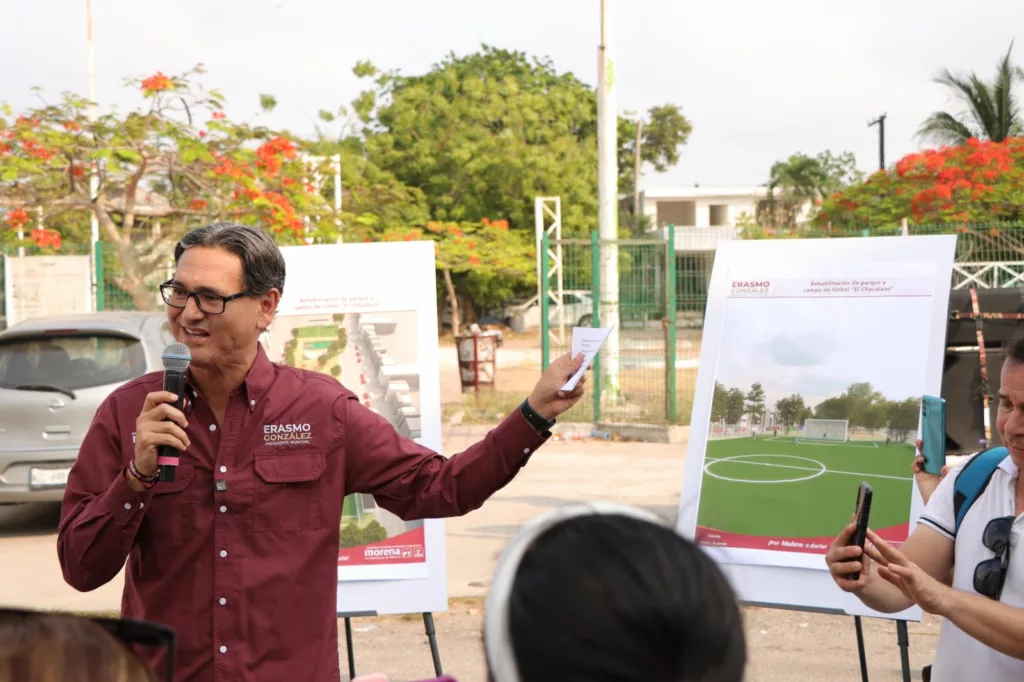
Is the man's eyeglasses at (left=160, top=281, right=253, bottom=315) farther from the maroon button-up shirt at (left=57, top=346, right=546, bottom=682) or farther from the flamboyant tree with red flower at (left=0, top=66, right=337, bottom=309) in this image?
the flamboyant tree with red flower at (left=0, top=66, right=337, bottom=309)

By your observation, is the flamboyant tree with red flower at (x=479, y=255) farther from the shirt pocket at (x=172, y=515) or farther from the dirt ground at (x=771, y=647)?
the shirt pocket at (x=172, y=515)

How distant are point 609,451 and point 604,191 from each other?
372cm

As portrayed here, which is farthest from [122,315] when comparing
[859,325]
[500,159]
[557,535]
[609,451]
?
[500,159]

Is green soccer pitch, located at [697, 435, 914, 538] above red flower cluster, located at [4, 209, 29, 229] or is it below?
below

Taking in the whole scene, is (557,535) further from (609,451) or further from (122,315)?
(609,451)

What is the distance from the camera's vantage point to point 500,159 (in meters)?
33.5

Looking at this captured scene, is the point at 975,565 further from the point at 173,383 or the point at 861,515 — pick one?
the point at 173,383

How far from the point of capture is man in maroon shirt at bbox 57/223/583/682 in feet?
7.85

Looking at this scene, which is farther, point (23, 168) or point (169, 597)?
point (23, 168)

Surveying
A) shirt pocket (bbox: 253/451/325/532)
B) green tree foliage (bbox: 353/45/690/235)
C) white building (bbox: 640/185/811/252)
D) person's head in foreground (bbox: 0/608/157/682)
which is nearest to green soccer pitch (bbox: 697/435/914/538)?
shirt pocket (bbox: 253/451/325/532)

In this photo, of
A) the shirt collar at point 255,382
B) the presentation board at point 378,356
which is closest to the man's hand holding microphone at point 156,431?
the shirt collar at point 255,382

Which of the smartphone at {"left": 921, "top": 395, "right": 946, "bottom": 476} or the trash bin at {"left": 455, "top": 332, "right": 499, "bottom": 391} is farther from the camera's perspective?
the trash bin at {"left": 455, "top": 332, "right": 499, "bottom": 391}

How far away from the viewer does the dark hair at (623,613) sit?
38.3 inches

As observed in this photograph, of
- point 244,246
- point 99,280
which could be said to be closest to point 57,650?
point 244,246
